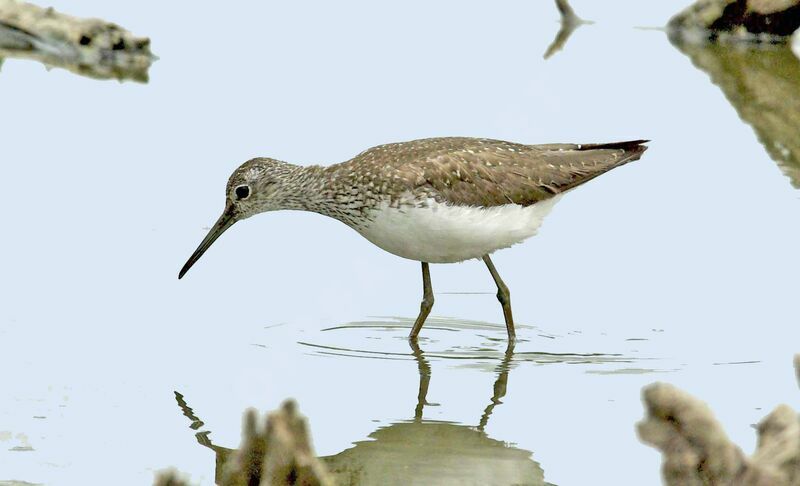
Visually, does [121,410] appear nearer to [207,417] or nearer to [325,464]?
[207,417]

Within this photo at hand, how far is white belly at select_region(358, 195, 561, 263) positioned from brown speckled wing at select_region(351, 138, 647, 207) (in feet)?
0.33

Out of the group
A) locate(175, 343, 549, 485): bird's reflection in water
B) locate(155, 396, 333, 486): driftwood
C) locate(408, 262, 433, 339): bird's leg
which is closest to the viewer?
locate(155, 396, 333, 486): driftwood

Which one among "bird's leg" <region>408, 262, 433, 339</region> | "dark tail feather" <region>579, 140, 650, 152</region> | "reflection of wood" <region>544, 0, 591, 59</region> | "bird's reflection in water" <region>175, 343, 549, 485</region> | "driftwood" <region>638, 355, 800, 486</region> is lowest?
"bird's reflection in water" <region>175, 343, 549, 485</region>

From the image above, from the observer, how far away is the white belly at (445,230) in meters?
10.7

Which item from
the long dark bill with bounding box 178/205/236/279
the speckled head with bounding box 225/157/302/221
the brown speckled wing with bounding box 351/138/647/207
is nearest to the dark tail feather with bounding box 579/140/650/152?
the brown speckled wing with bounding box 351/138/647/207

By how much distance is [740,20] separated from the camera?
77.0 ft

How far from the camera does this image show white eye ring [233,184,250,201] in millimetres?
11664

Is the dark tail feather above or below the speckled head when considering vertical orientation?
above

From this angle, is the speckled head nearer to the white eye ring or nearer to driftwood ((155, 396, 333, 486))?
the white eye ring

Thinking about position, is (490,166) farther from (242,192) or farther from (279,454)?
(279,454)

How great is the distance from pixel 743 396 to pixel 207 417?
355 centimetres

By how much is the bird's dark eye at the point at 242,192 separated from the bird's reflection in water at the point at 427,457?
8.74ft

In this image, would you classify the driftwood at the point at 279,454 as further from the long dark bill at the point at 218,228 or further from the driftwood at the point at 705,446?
the long dark bill at the point at 218,228

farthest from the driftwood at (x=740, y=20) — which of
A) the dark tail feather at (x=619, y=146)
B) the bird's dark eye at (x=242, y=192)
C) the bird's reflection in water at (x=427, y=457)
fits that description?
the bird's reflection in water at (x=427, y=457)
